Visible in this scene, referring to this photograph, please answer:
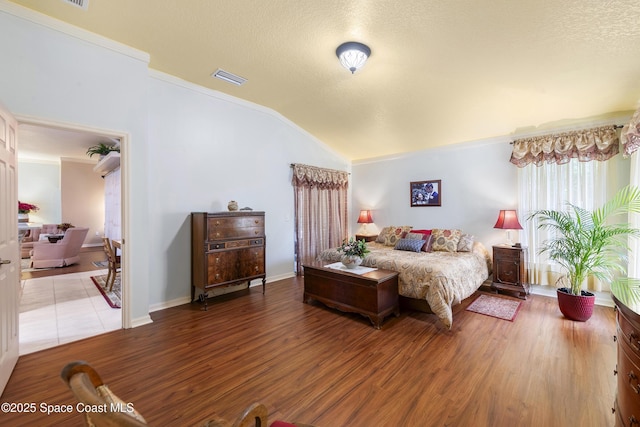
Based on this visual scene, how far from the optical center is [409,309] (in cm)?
355

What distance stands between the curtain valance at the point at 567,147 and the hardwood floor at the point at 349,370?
83.4 inches

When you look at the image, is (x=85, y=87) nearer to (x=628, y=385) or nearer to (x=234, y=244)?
(x=234, y=244)

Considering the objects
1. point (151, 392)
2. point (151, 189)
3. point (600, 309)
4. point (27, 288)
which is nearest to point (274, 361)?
point (151, 392)

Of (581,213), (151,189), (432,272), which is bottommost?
(432,272)

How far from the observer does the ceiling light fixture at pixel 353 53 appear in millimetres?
2842

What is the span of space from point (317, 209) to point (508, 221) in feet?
10.8

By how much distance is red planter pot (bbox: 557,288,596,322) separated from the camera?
3.08 meters

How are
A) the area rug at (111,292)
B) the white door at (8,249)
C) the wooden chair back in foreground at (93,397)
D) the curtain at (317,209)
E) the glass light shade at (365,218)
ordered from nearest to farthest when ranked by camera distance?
the wooden chair back in foreground at (93,397), the white door at (8,249), the area rug at (111,292), the curtain at (317,209), the glass light shade at (365,218)

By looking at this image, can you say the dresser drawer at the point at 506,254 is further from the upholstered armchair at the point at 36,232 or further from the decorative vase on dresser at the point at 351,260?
the upholstered armchair at the point at 36,232

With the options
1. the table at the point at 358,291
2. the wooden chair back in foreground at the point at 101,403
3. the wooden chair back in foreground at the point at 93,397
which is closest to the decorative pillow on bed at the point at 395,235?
the table at the point at 358,291

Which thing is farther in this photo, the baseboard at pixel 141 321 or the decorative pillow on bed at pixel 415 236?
the decorative pillow on bed at pixel 415 236

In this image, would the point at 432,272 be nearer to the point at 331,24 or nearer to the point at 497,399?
the point at 497,399

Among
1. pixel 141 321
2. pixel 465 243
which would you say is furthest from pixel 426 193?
pixel 141 321

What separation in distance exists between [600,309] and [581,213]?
1256 mm
